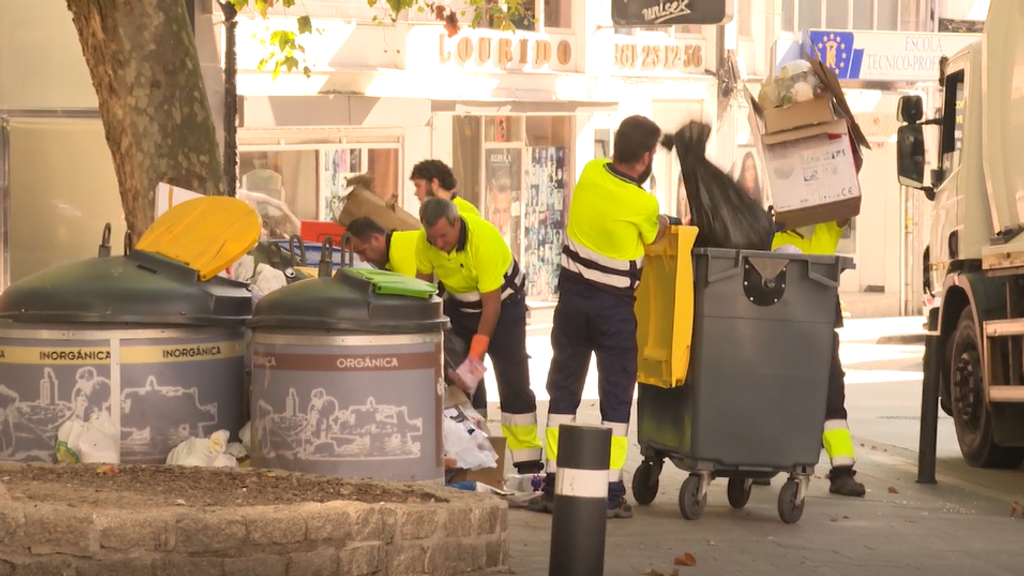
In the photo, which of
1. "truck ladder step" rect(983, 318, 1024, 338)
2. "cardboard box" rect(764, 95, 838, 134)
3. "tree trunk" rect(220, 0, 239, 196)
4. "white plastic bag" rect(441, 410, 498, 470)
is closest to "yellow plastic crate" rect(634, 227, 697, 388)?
"white plastic bag" rect(441, 410, 498, 470)

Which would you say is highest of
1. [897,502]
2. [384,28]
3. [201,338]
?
[384,28]

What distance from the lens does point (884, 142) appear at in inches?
1215

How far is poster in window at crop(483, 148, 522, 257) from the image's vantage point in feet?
87.2

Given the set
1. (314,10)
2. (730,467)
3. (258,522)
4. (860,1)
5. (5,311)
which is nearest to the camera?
(258,522)

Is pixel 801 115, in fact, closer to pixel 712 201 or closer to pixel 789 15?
pixel 712 201

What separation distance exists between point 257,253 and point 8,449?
345 centimetres

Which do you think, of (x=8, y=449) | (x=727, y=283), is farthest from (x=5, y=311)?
(x=727, y=283)

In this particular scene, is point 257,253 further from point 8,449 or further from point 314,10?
point 314,10

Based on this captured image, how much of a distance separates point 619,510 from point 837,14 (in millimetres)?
23526

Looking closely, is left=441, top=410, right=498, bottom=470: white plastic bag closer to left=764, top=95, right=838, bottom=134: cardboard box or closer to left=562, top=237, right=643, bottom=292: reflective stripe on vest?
left=562, top=237, right=643, bottom=292: reflective stripe on vest

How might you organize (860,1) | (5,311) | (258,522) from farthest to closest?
(860,1)
(5,311)
(258,522)

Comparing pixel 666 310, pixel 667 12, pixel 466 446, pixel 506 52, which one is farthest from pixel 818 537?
pixel 506 52

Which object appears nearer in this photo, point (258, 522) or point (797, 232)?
point (258, 522)

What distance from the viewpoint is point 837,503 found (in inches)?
367
